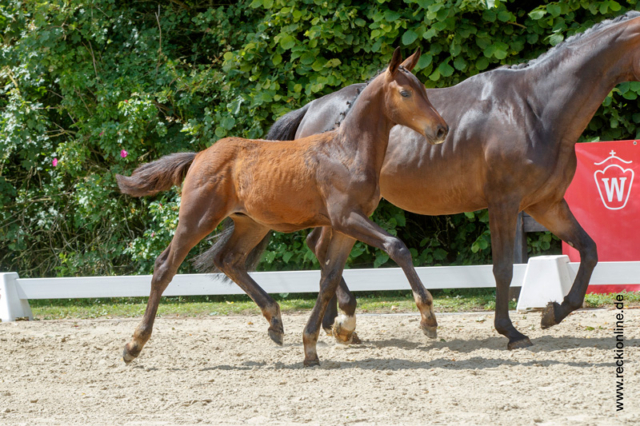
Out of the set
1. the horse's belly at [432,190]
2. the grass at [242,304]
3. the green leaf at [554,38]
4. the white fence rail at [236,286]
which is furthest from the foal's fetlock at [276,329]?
the green leaf at [554,38]

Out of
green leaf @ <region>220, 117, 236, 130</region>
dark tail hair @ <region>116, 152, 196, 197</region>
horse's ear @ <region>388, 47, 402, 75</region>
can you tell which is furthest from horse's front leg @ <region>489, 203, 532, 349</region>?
green leaf @ <region>220, 117, 236, 130</region>

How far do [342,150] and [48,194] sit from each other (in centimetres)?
659

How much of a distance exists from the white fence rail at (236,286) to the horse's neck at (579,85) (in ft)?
6.95

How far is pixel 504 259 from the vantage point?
5066mm

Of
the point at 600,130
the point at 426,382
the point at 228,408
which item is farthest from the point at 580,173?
the point at 228,408

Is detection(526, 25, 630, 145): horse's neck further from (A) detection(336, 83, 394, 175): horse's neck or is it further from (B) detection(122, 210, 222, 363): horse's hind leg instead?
(B) detection(122, 210, 222, 363): horse's hind leg

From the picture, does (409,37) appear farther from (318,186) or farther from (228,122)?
(318,186)

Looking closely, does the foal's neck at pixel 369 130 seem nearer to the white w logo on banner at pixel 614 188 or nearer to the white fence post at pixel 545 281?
the white fence post at pixel 545 281

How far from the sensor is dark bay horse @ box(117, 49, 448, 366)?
445 cm

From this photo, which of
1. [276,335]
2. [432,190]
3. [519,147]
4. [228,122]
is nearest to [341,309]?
[276,335]

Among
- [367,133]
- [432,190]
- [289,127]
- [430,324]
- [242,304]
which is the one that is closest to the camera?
[430,324]

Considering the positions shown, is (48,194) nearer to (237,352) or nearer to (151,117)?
(151,117)

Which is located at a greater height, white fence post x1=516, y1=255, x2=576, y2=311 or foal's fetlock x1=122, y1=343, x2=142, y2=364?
white fence post x1=516, y1=255, x2=576, y2=311

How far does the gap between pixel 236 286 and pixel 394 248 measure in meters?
3.51
